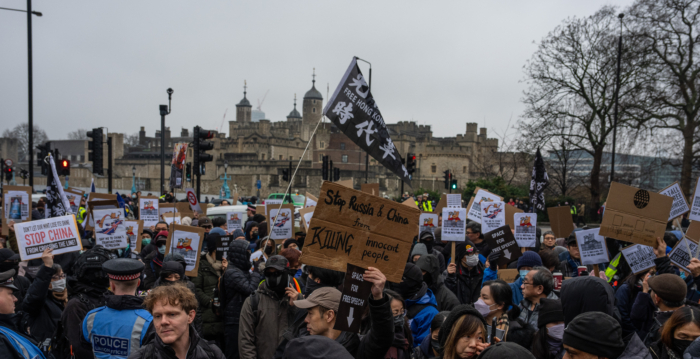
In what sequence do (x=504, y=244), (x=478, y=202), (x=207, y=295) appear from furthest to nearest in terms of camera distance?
(x=478, y=202) → (x=504, y=244) → (x=207, y=295)

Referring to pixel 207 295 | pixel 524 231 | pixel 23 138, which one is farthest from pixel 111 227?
pixel 23 138

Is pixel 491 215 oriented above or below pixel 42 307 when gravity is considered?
above

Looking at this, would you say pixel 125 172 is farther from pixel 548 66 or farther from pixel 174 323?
pixel 174 323

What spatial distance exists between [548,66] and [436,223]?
57.0 feet

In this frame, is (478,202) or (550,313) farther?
(478,202)

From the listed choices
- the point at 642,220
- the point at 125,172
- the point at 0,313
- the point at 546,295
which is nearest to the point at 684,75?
the point at 642,220

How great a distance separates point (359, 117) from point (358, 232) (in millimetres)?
2654

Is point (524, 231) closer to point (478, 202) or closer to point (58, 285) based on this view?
point (478, 202)

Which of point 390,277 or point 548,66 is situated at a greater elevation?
point 548,66

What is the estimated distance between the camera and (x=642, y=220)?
539 centimetres

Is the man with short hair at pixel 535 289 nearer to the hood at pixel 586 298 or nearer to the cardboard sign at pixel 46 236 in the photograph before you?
the hood at pixel 586 298

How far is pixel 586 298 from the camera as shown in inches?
138

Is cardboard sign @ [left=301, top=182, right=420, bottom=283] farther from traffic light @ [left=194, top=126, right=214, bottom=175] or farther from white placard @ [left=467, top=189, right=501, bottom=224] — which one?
traffic light @ [left=194, top=126, right=214, bottom=175]

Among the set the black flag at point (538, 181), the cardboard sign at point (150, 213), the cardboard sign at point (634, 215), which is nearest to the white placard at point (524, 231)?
the cardboard sign at point (634, 215)
